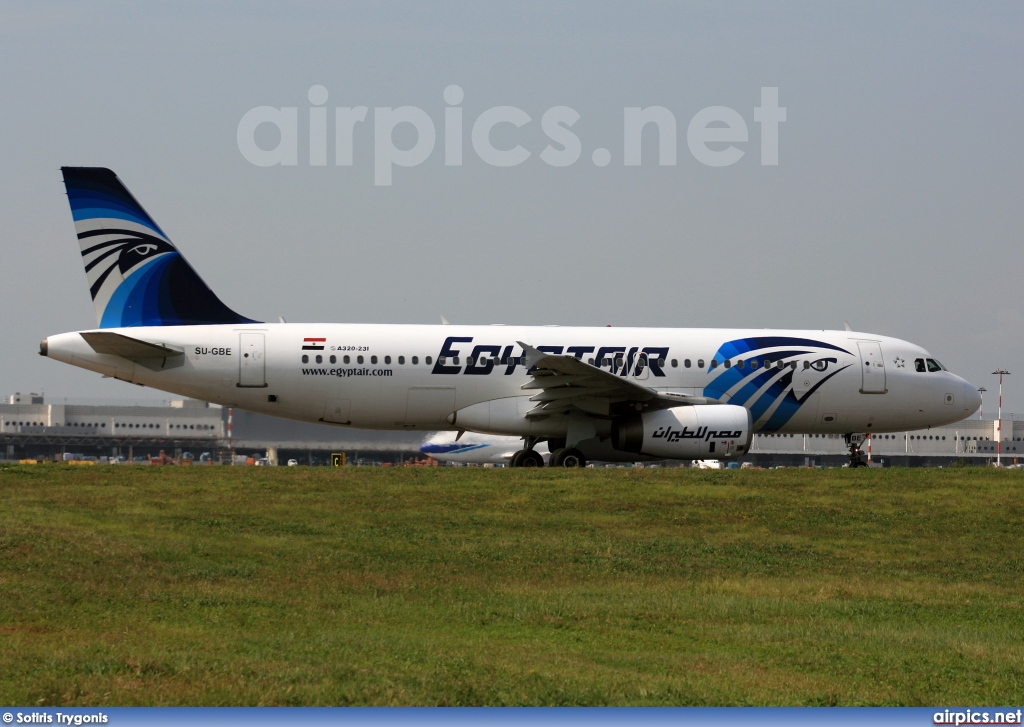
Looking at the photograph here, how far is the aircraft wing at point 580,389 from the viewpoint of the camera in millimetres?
27703

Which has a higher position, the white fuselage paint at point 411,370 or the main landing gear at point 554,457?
the white fuselage paint at point 411,370

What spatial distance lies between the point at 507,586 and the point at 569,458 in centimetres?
1404

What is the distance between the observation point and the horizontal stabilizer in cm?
2772

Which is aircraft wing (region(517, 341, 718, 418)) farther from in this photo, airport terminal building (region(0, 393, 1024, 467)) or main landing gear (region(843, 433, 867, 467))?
airport terminal building (region(0, 393, 1024, 467))

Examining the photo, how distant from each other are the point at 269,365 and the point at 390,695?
19928 millimetres

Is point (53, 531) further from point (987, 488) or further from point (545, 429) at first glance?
point (987, 488)

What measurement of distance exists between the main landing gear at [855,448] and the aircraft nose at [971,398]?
280 centimetres

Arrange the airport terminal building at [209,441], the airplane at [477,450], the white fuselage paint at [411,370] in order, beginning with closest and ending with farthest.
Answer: the white fuselage paint at [411,370] < the airplane at [477,450] < the airport terminal building at [209,441]

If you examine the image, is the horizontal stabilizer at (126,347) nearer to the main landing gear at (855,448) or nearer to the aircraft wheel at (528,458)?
the aircraft wheel at (528,458)

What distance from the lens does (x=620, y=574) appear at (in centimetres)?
1648

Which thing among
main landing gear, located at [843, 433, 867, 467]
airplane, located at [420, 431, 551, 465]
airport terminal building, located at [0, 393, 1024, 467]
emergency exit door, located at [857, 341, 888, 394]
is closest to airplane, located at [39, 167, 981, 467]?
emergency exit door, located at [857, 341, 888, 394]

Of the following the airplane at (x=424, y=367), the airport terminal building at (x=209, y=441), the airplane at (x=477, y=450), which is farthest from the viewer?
the airport terminal building at (x=209, y=441)

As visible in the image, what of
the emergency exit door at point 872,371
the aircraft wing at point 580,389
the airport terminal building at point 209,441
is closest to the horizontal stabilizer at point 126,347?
the aircraft wing at point 580,389

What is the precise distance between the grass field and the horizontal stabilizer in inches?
137
